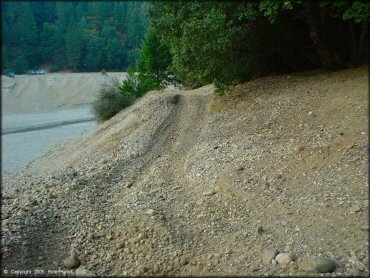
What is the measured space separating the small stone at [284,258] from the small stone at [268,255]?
0.26 ft

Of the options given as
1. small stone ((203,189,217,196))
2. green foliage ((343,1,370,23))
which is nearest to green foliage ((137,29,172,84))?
green foliage ((343,1,370,23))

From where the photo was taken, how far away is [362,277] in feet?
14.8

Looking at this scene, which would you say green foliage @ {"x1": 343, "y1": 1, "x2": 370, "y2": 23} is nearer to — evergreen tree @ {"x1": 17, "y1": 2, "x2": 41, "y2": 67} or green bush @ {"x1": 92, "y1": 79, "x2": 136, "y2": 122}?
evergreen tree @ {"x1": 17, "y1": 2, "x2": 41, "y2": 67}

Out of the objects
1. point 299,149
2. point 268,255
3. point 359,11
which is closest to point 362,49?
point 359,11

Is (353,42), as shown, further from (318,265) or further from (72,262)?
(72,262)

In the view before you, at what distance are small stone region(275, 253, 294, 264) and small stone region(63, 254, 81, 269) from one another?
2.79 metres

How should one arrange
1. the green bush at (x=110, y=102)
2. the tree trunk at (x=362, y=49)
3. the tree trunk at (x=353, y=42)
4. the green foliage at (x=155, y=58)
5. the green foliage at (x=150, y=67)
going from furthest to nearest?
the green foliage at (x=155, y=58), the green foliage at (x=150, y=67), the green bush at (x=110, y=102), the tree trunk at (x=353, y=42), the tree trunk at (x=362, y=49)

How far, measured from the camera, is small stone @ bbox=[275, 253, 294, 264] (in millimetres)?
5012

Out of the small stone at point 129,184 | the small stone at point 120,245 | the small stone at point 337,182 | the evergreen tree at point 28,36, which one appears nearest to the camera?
the evergreen tree at point 28,36

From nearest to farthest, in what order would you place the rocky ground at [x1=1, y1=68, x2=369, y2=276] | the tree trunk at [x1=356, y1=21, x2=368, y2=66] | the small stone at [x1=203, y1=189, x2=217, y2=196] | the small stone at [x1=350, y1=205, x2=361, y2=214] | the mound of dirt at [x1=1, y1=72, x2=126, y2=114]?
the rocky ground at [x1=1, y1=68, x2=369, y2=276] → the small stone at [x1=350, y1=205, x2=361, y2=214] → the small stone at [x1=203, y1=189, x2=217, y2=196] → the tree trunk at [x1=356, y1=21, x2=368, y2=66] → the mound of dirt at [x1=1, y1=72, x2=126, y2=114]

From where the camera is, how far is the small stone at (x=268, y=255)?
5.16 metres

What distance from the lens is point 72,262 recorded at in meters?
5.79

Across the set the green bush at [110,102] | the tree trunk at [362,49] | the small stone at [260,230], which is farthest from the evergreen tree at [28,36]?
the green bush at [110,102]

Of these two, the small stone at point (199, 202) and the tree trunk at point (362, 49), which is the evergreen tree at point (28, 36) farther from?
the tree trunk at point (362, 49)
